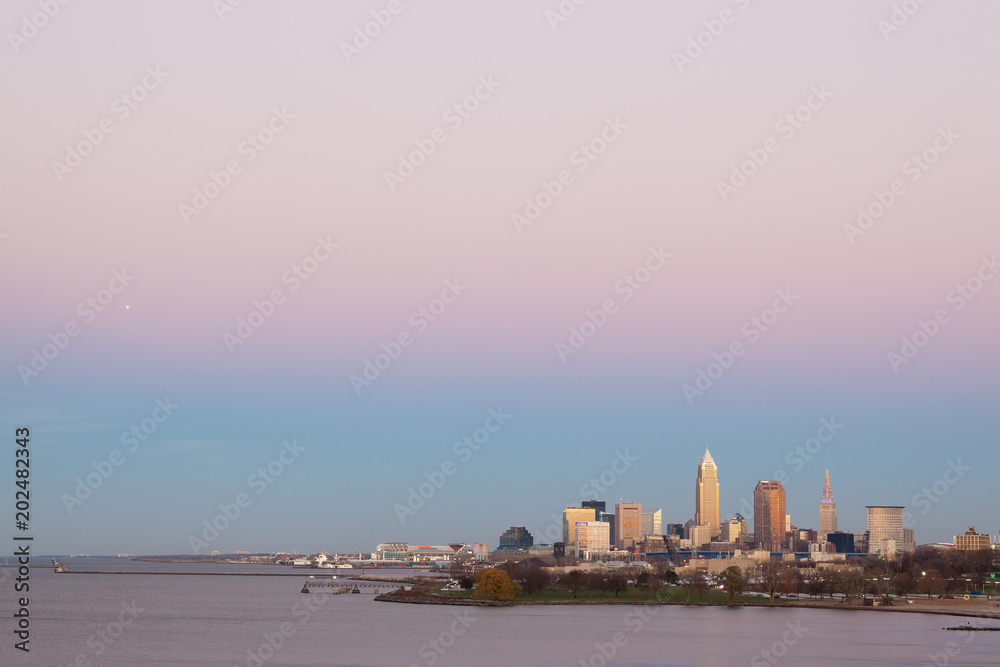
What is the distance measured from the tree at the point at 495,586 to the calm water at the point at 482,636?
22.5 ft

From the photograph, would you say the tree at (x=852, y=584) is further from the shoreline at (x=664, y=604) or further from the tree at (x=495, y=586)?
the tree at (x=495, y=586)

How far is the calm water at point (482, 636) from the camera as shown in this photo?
186 feet

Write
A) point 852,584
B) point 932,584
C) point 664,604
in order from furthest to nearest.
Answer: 1. point 932,584
2. point 852,584
3. point 664,604

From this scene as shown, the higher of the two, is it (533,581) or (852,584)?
(852,584)

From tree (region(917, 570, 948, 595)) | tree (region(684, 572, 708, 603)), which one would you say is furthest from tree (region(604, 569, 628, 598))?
tree (region(917, 570, 948, 595))

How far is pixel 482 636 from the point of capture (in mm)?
68312

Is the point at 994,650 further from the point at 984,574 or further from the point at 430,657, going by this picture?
the point at 984,574

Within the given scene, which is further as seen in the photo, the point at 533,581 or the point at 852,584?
the point at 852,584

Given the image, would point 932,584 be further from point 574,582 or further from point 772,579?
point 574,582

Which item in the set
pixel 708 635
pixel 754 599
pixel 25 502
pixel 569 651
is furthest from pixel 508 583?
pixel 25 502

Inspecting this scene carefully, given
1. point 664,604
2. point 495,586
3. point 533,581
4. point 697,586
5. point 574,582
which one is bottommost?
point 664,604

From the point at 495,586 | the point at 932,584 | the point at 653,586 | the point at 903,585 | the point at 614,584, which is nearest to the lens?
the point at 495,586

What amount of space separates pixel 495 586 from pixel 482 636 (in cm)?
3742

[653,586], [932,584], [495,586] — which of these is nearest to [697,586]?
[653,586]
